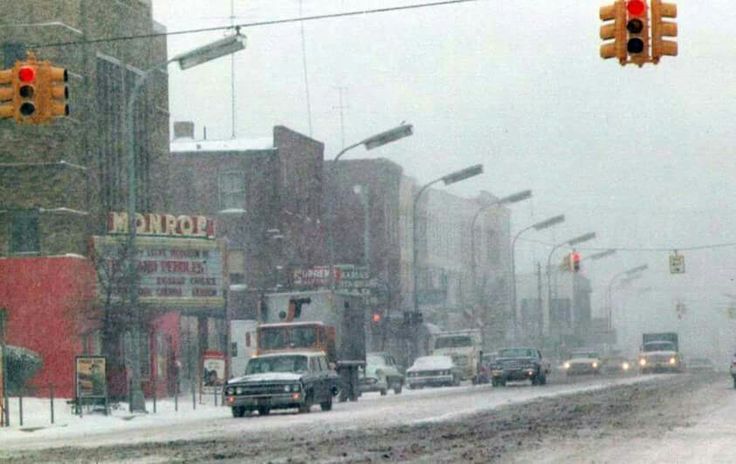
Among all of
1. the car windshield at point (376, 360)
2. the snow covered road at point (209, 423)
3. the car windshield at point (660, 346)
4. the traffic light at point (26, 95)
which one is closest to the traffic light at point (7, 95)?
the traffic light at point (26, 95)

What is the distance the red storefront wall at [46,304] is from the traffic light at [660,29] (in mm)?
32346

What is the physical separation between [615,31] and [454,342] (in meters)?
54.2

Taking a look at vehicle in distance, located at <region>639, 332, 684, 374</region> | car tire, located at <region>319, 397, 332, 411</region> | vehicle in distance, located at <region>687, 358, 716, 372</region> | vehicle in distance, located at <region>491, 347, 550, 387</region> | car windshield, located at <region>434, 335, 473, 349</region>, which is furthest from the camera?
vehicle in distance, located at <region>687, 358, 716, 372</region>

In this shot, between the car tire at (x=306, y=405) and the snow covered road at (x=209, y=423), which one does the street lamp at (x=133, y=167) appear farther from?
the car tire at (x=306, y=405)

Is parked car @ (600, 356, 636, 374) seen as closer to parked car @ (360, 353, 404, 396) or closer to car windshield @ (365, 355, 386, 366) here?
parked car @ (360, 353, 404, 396)

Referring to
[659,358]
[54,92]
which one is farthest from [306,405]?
[659,358]

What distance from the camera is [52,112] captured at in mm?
24109

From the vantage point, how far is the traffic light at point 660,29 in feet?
73.3

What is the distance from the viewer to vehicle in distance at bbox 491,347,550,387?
64688mm

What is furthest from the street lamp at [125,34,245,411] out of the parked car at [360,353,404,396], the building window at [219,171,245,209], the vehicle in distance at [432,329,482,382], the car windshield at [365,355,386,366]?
the building window at [219,171,245,209]

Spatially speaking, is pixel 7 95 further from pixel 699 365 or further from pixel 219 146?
pixel 699 365

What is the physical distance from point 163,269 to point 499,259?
254ft

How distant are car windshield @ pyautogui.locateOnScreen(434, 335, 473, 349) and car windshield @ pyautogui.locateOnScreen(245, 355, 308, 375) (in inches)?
1396

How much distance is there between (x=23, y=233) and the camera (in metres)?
53.7
